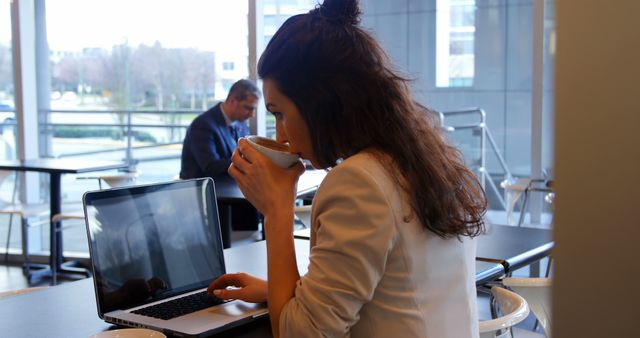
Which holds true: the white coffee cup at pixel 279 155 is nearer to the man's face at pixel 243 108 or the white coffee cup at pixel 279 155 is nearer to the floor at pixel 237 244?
the floor at pixel 237 244

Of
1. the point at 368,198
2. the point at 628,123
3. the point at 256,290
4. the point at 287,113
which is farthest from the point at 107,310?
the point at 628,123

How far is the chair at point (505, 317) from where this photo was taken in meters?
1.78

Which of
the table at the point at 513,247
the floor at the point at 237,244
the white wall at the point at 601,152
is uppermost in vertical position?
the white wall at the point at 601,152

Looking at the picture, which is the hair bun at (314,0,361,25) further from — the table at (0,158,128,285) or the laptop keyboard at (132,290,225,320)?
the table at (0,158,128,285)

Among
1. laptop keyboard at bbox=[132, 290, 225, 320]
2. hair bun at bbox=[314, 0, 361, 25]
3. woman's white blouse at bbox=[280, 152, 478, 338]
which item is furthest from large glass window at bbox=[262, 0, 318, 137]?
woman's white blouse at bbox=[280, 152, 478, 338]

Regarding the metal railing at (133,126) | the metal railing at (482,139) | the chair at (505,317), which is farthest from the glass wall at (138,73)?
the chair at (505,317)

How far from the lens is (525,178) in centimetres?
511

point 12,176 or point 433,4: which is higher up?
point 433,4

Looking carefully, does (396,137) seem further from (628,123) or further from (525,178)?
(525,178)

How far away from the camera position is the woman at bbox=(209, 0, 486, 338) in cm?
111

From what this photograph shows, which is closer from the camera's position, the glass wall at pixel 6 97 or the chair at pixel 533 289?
the chair at pixel 533 289

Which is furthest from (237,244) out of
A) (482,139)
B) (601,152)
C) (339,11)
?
(601,152)

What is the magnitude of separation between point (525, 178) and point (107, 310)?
3988mm

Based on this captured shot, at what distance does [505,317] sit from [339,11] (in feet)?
2.98
